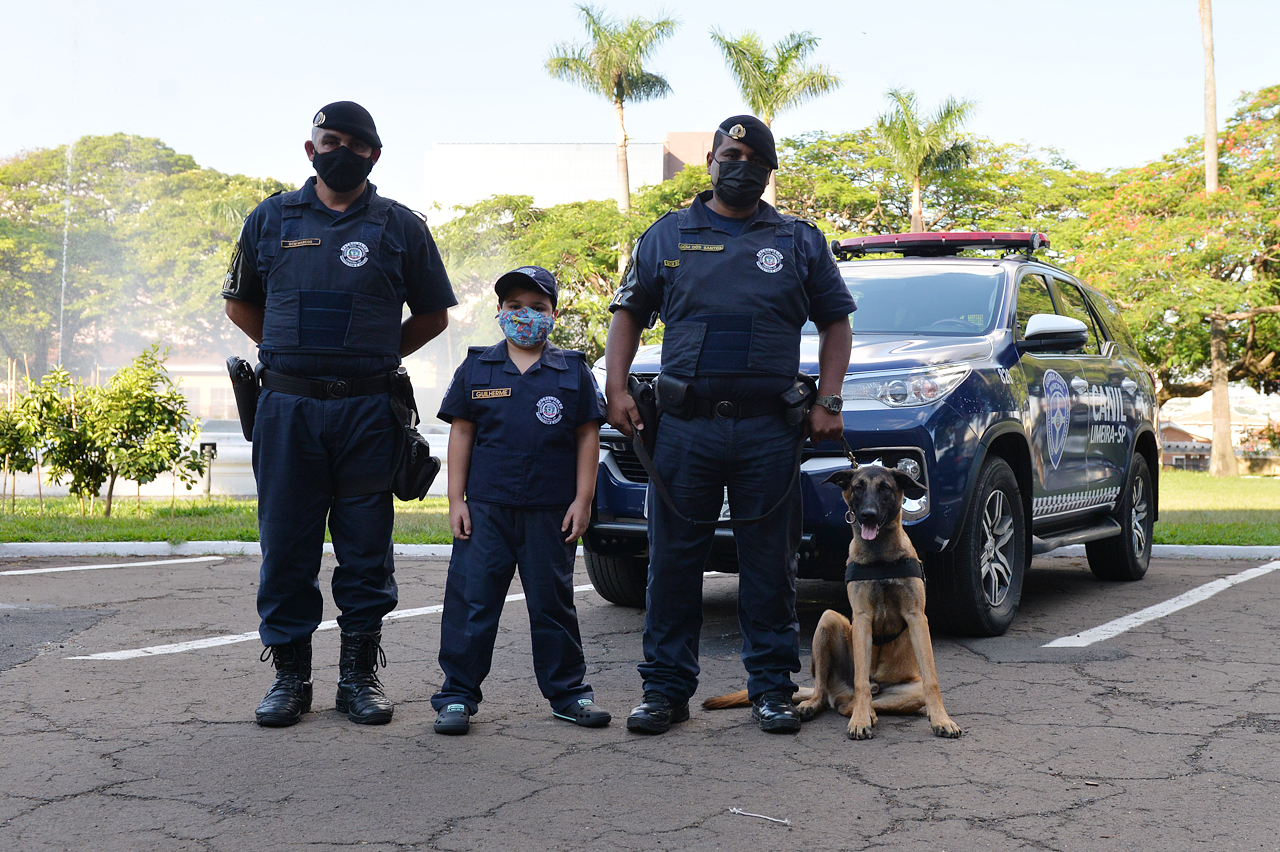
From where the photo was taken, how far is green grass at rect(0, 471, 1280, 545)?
980 centimetres

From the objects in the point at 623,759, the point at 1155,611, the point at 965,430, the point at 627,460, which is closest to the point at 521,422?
A: the point at 623,759

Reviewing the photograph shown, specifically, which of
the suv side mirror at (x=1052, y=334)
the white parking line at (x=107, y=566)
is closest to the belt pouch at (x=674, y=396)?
the suv side mirror at (x=1052, y=334)

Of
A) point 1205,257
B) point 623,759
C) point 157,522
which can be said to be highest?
point 1205,257

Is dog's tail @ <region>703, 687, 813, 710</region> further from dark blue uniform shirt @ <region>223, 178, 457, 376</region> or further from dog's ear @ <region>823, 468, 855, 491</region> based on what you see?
dark blue uniform shirt @ <region>223, 178, 457, 376</region>

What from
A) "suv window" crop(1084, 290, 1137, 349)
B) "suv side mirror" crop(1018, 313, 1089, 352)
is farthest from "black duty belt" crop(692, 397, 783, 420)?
"suv window" crop(1084, 290, 1137, 349)

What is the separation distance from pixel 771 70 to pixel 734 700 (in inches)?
959

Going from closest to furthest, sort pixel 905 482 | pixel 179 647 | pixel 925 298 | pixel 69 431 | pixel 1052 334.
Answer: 1. pixel 905 482
2. pixel 179 647
3. pixel 1052 334
4. pixel 925 298
5. pixel 69 431

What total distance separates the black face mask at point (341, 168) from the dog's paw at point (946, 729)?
270 cm

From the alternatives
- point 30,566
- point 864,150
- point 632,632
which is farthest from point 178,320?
point 632,632

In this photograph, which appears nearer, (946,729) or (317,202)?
(946,729)

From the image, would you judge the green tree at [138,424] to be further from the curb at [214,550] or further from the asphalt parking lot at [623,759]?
the asphalt parking lot at [623,759]

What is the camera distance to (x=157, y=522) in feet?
36.7

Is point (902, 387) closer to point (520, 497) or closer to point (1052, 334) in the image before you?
point (1052, 334)

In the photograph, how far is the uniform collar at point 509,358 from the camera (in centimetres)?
418
